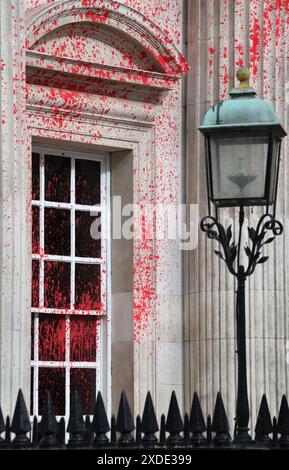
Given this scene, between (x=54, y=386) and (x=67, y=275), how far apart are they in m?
0.89

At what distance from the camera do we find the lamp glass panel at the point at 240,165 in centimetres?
1078

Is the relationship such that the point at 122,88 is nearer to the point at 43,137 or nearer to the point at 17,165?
the point at 43,137

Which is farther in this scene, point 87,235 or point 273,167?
point 87,235

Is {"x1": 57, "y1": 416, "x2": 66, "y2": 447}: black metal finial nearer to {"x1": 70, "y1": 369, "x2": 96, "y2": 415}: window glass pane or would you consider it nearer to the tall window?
the tall window

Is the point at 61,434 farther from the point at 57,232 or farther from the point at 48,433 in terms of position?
the point at 57,232

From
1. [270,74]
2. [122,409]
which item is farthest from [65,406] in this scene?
[122,409]

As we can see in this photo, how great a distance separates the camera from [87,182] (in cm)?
1404

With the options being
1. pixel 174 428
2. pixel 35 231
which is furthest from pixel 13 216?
pixel 174 428

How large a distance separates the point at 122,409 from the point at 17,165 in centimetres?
301

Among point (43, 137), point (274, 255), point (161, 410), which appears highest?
point (43, 137)

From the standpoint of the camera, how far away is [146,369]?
547 inches

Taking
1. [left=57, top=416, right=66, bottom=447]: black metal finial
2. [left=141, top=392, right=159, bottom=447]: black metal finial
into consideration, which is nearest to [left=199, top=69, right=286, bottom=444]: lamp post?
[left=141, top=392, right=159, bottom=447]: black metal finial

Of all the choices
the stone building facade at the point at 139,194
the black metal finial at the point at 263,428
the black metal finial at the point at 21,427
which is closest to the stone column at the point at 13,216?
the stone building facade at the point at 139,194

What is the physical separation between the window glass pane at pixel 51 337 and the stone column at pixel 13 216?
4.44ft
